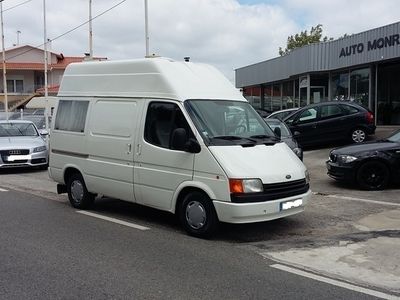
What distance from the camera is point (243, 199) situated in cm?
672

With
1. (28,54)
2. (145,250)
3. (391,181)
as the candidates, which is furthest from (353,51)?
(28,54)

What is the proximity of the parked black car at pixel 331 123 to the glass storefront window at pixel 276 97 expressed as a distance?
16.3 m

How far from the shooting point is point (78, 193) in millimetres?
9320

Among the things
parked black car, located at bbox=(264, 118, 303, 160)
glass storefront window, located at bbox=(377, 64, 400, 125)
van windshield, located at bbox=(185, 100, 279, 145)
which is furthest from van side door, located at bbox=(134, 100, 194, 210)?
glass storefront window, located at bbox=(377, 64, 400, 125)

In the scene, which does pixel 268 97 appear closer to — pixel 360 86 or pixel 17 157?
pixel 360 86

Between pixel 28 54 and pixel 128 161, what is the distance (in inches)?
2485

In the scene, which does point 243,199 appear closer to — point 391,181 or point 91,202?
point 91,202

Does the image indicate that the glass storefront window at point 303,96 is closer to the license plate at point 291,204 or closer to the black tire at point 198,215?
the license plate at point 291,204

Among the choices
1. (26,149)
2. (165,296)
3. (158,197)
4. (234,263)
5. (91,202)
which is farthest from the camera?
(26,149)

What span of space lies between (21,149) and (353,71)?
16392mm

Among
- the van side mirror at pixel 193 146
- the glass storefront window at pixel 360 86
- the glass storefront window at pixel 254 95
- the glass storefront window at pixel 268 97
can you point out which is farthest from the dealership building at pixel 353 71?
the van side mirror at pixel 193 146

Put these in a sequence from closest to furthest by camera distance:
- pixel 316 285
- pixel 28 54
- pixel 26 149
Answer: pixel 316 285
pixel 26 149
pixel 28 54

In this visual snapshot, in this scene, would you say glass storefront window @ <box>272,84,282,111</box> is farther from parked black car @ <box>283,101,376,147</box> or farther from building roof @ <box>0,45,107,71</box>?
building roof @ <box>0,45,107,71</box>

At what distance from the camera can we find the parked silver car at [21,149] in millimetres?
14562
